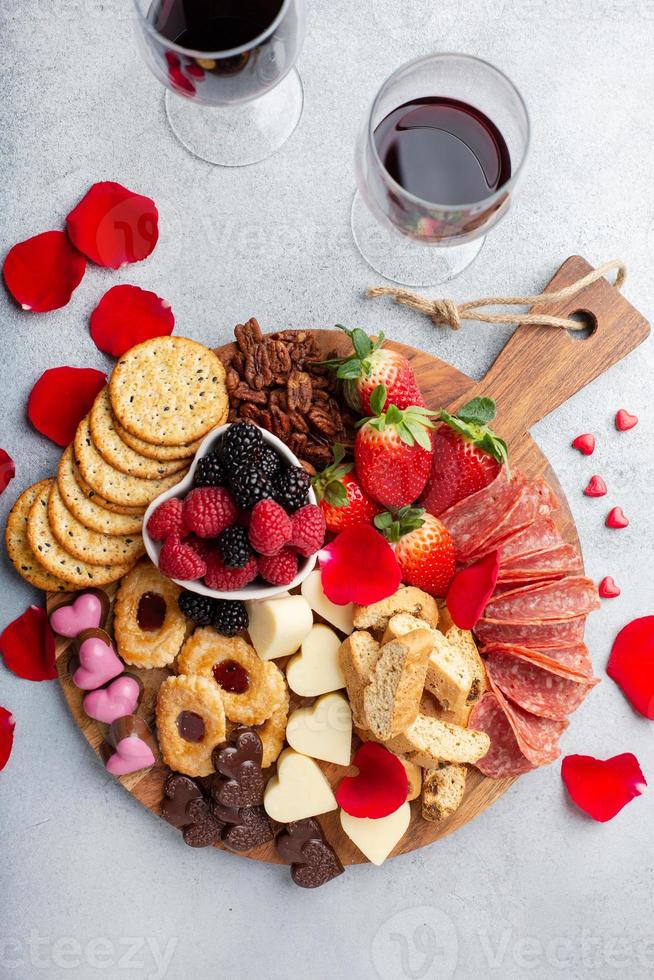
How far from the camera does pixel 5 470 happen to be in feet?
6.27

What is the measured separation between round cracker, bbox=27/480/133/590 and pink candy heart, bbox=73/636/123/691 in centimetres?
13

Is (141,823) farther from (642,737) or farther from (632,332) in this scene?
(632,332)

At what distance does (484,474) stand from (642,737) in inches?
31.3

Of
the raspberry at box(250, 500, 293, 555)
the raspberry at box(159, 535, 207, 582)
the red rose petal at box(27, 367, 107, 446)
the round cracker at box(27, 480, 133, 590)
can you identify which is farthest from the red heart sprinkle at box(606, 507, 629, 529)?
the red rose petal at box(27, 367, 107, 446)

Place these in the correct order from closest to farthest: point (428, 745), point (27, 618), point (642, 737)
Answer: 1. point (428, 745)
2. point (27, 618)
3. point (642, 737)

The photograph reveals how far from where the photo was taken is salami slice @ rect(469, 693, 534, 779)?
1854 millimetres

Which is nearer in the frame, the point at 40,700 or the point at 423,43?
the point at 40,700

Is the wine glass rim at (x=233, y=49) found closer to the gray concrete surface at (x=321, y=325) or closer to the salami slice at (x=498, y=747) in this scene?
the gray concrete surface at (x=321, y=325)

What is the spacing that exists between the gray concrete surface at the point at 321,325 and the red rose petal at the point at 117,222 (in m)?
0.04

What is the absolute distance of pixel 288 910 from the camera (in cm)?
197

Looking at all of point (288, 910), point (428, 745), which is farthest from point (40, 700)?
point (428, 745)

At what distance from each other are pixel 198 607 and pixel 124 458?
35 centimetres

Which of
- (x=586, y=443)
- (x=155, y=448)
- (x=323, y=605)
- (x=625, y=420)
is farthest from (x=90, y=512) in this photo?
(x=625, y=420)

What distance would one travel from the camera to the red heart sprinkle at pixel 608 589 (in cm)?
202
